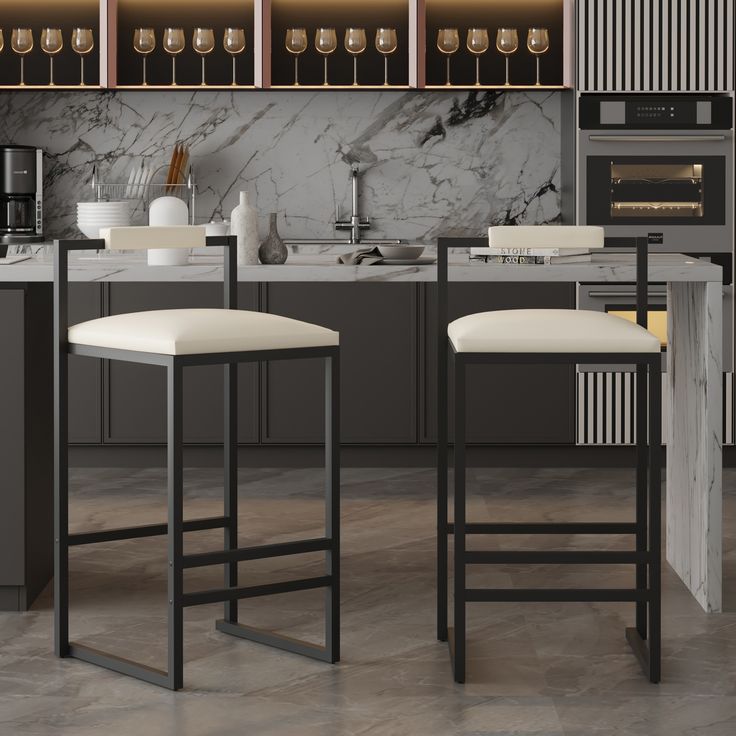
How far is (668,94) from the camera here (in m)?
5.28

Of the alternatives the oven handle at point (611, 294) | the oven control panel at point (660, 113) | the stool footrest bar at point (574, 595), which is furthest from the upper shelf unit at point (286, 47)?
the stool footrest bar at point (574, 595)

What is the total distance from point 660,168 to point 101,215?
2.32m

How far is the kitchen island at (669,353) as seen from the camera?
10.3 feet

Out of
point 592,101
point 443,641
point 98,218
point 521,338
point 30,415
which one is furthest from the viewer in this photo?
point 592,101

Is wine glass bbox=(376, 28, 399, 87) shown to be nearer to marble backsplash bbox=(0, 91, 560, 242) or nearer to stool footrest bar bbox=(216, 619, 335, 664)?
marble backsplash bbox=(0, 91, 560, 242)

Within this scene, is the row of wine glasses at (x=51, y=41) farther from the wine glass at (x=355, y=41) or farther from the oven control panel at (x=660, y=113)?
the oven control panel at (x=660, y=113)

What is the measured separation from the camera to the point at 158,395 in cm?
505

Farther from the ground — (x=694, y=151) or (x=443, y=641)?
(x=694, y=151)

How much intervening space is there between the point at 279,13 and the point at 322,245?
1129mm

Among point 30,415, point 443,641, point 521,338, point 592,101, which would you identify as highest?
point 592,101

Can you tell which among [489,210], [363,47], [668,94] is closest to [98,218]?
[363,47]

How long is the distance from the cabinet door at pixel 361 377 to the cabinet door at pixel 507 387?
7 cm

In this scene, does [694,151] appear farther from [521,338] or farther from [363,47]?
[521,338]

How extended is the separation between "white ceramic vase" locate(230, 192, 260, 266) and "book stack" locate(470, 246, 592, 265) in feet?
2.10
